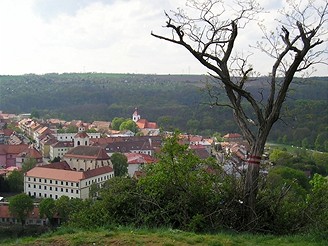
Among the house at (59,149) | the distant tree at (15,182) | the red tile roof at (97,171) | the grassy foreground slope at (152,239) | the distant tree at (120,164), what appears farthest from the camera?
the house at (59,149)

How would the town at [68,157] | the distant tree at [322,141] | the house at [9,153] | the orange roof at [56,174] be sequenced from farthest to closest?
the distant tree at [322,141]
the house at [9,153]
the orange roof at [56,174]
the town at [68,157]

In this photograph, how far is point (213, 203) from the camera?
7.07 meters

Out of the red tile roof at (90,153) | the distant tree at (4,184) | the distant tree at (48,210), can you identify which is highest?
the red tile roof at (90,153)

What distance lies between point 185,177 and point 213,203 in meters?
0.67

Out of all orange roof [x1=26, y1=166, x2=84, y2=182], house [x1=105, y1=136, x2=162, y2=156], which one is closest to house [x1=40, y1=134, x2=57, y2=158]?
house [x1=105, y1=136, x2=162, y2=156]

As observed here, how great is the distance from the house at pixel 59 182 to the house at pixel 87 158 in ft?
16.4

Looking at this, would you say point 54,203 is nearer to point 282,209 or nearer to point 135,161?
point 135,161

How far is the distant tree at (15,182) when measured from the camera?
39.1 meters

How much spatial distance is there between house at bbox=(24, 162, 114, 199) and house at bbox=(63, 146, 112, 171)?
501 centimetres

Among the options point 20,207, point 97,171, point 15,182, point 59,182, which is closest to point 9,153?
point 15,182

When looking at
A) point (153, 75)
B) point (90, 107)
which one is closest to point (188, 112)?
point (90, 107)

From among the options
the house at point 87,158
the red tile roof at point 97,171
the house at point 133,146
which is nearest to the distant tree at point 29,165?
the house at point 87,158

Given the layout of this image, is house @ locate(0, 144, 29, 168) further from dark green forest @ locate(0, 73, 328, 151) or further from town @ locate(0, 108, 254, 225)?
dark green forest @ locate(0, 73, 328, 151)

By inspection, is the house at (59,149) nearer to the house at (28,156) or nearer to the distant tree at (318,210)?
the house at (28,156)
